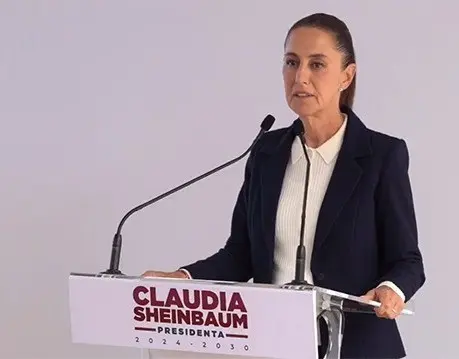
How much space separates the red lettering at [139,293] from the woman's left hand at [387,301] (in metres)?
0.37

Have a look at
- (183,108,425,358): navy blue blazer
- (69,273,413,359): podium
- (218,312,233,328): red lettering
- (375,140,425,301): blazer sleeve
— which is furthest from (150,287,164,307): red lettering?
(375,140,425,301): blazer sleeve

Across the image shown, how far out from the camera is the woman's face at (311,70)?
169 centimetres

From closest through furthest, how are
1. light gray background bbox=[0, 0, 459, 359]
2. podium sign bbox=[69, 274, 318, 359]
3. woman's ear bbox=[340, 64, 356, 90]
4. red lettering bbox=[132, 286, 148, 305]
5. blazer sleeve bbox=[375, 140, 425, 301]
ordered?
podium sign bbox=[69, 274, 318, 359], red lettering bbox=[132, 286, 148, 305], blazer sleeve bbox=[375, 140, 425, 301], woman's ear bbox=[340, 64, 356, 90], light gray background bbox=[0, 0, 459, 359]

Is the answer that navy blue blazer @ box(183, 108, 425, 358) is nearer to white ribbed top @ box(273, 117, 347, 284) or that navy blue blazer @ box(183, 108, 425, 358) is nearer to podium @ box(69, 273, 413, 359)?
white ribbed top @ box(273, 117, 347, 284)

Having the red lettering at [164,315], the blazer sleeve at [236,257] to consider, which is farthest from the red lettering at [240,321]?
the blazer sleeve at [236,257]

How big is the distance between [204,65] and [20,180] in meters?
0.74

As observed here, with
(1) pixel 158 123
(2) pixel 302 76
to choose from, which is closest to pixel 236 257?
(2) pixel 302 76

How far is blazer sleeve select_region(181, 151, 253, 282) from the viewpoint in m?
1.82

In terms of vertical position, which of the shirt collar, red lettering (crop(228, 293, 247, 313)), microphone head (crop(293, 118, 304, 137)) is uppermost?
microphone head (crop(293, 118, 304, 137))

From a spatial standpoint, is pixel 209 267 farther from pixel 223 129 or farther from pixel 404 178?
pixel 223 129

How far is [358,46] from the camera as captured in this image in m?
2.49

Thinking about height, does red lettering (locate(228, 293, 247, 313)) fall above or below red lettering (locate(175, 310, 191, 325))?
above

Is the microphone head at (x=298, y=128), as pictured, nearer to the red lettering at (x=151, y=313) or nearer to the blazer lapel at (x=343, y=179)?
the blazer lapel at (x=343, y=179)

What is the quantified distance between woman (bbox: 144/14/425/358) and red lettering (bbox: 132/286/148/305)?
0.20m
